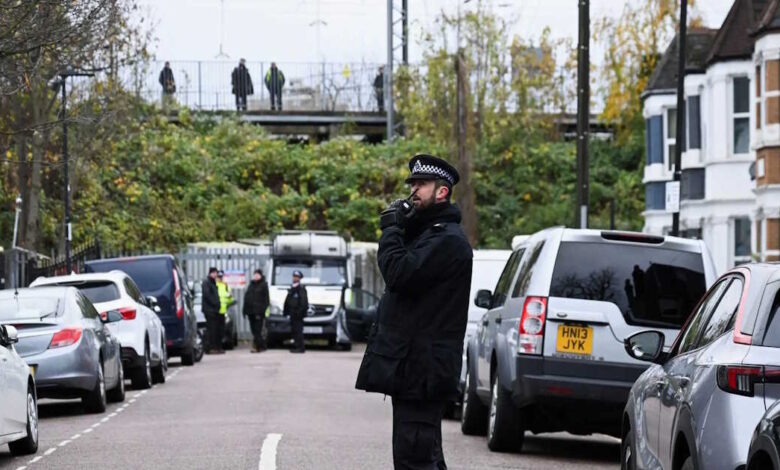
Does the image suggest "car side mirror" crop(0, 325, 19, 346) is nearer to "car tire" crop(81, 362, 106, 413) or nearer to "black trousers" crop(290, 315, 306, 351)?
"car tire" crop(81, 362, 106, 413)

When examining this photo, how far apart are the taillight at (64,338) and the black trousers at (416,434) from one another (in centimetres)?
1110

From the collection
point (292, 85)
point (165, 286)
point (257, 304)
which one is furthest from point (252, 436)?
point (292, 85)

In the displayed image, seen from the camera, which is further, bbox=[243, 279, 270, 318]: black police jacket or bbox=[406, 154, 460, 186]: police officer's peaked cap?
bbox=[243, 279, 270, 318]: black police jacket

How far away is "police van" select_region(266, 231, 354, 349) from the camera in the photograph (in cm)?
4175

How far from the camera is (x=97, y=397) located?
791 inches

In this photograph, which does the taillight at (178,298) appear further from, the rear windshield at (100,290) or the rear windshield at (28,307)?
the rear windshield at (28,307)

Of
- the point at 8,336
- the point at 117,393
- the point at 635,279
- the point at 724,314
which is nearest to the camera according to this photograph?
the point at 724,314

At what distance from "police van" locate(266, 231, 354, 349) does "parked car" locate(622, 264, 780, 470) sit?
106 ft

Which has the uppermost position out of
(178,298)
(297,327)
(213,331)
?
(178,298)

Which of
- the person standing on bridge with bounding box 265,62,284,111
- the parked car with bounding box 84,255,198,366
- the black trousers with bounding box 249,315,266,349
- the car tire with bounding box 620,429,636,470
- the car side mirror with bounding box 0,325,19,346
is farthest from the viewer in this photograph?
the person standing on bridge with bounding box 265,62,284,111

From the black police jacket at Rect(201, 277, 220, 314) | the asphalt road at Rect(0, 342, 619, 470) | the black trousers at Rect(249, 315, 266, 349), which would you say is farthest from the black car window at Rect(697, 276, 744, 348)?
the black trousers at Rect(249, 315, 266, 349)

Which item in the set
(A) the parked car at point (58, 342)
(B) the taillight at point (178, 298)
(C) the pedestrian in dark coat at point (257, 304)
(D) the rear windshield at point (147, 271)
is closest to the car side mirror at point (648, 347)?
(A) the parked car at point (58, 342)

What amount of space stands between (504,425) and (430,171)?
6.62m

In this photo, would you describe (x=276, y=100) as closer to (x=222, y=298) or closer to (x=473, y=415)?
(x=222, y=298)
